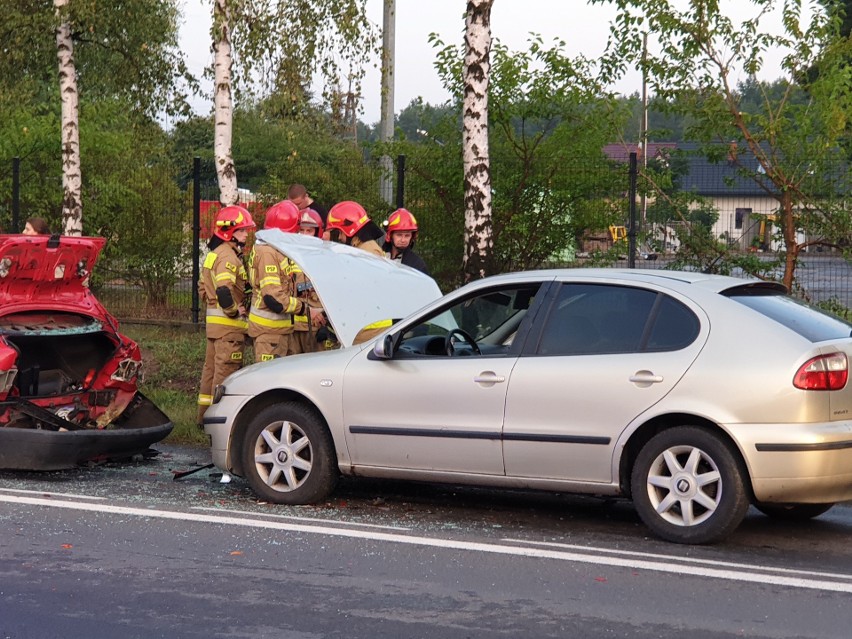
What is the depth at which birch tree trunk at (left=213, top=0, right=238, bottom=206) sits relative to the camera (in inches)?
621

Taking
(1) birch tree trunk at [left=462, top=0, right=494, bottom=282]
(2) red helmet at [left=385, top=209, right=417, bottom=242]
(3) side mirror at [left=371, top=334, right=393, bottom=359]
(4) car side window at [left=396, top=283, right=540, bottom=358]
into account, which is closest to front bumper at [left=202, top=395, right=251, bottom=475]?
(3) side mirror at [left=371, top=334, right=393, bottom=359]

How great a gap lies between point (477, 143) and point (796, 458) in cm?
732

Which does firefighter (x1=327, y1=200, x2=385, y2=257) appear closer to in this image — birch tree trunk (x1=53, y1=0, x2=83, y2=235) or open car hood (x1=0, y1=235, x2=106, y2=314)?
open car hood (x1=0, y1=235, x2=106, y2=314)

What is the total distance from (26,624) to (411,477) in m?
2.74

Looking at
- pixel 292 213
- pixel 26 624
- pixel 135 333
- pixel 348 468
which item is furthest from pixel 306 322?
pixel 135 333

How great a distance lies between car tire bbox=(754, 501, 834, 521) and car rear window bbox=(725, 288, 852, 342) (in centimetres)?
112

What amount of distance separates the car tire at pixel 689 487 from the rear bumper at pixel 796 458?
0.12 m

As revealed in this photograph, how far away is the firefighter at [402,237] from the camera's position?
1037 centimetres

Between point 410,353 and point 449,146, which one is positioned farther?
point 449,146

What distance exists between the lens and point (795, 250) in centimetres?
1304

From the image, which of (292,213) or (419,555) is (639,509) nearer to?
(419,555)

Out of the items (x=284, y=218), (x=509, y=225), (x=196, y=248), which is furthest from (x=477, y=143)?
(x=196, y=248)

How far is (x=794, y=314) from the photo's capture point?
6.99 m

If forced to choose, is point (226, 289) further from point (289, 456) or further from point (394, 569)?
point (394, 569)
